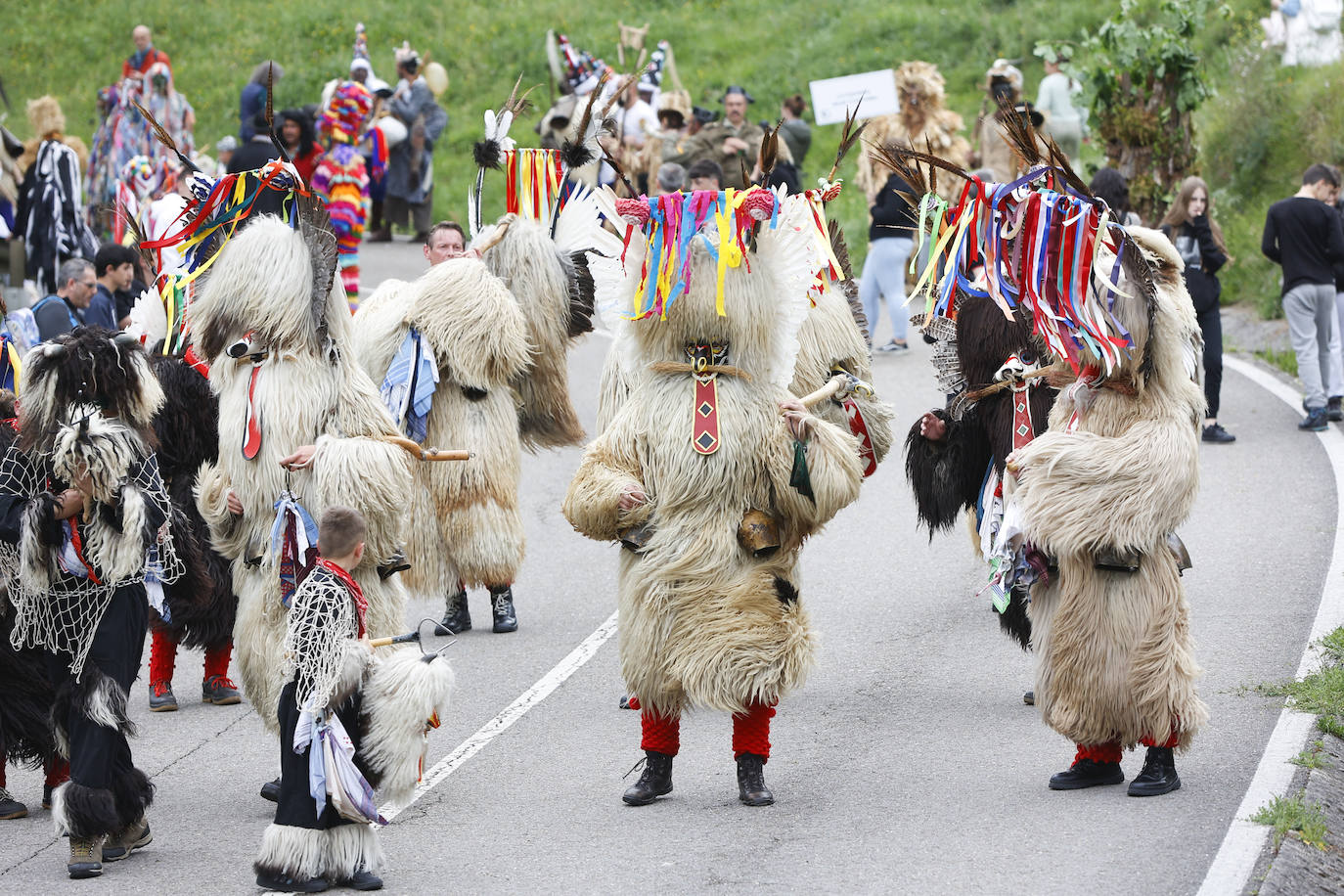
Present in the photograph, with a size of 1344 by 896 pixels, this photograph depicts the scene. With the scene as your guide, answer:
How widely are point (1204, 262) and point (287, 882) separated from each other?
9.28 meters

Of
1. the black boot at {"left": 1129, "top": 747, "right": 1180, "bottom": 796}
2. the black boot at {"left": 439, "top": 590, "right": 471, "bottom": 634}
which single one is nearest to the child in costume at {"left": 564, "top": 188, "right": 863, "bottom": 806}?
the black boot at {"left": 1129, "top": 747, "right": 1180, "bottom": 796}

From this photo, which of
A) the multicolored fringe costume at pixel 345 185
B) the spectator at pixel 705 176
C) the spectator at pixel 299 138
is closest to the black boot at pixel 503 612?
the spectator at pixel 705 176

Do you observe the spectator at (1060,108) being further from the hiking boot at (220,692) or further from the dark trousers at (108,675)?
the dark trousers at (108,675)

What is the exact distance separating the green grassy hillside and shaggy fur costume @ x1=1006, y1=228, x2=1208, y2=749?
647 inches

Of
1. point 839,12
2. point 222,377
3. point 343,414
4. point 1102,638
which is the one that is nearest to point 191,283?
point 222,377

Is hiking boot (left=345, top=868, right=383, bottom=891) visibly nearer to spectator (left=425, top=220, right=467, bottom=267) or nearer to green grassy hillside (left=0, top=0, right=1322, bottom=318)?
spectator (left=425, top=220, right=467, bottom=267)

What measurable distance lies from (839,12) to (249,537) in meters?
25.6

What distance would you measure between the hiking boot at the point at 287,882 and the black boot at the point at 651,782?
1.34 m

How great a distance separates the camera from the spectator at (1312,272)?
1282cm

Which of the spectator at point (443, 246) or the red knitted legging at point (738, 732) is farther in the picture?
the spectator at point (443, 246)

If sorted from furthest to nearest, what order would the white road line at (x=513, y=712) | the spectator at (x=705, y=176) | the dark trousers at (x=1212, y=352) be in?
the dark trousers at (x=1212, y=352), the spectator at (x=705, y=176), the white road line at (x=513, y=712)

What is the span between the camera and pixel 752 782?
6.25 meters

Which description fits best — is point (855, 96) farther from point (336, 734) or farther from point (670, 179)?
point (336, 734)

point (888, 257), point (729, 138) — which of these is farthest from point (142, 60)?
point (888, 257)
